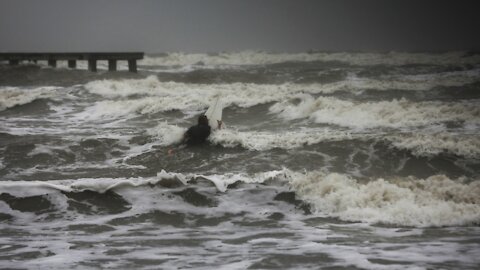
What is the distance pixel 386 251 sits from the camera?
5.85 m

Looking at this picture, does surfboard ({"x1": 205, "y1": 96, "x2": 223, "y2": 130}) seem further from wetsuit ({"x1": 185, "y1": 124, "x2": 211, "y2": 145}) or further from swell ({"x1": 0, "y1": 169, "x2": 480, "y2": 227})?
swell ({"x1": 0, "y1": 169, "x2": 480, "y2": 227})

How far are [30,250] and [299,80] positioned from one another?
2386 centimetres

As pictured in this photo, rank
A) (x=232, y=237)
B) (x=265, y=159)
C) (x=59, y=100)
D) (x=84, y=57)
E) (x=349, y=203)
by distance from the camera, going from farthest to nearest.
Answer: (x=84, y=57)
(x=59, y=100)
(x=265, y=159)
(x=349, y=203)
(x=232, y=237)

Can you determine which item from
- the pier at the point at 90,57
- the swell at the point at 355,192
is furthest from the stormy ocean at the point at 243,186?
the pier at the point at 90,57

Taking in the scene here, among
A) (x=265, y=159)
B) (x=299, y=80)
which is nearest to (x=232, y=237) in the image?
(x=265, y=159)

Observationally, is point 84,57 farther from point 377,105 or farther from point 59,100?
point 377,105

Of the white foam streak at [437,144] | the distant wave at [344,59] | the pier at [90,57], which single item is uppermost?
the distant wave at [344,59]

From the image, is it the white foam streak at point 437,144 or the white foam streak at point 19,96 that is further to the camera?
the white foam streak at point 19,96

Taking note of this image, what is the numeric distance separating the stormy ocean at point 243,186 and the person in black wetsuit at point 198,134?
23 cm

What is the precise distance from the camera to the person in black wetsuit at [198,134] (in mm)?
12280

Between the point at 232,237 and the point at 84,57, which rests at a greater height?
the point at 84,57

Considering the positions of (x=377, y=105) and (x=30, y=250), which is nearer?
(x=30, y=250)

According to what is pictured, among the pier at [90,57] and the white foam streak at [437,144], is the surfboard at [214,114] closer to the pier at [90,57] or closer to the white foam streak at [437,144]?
the white foam streak at [437,144]

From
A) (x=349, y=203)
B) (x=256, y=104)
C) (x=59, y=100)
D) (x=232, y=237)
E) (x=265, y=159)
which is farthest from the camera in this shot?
(x=59, y=100)
